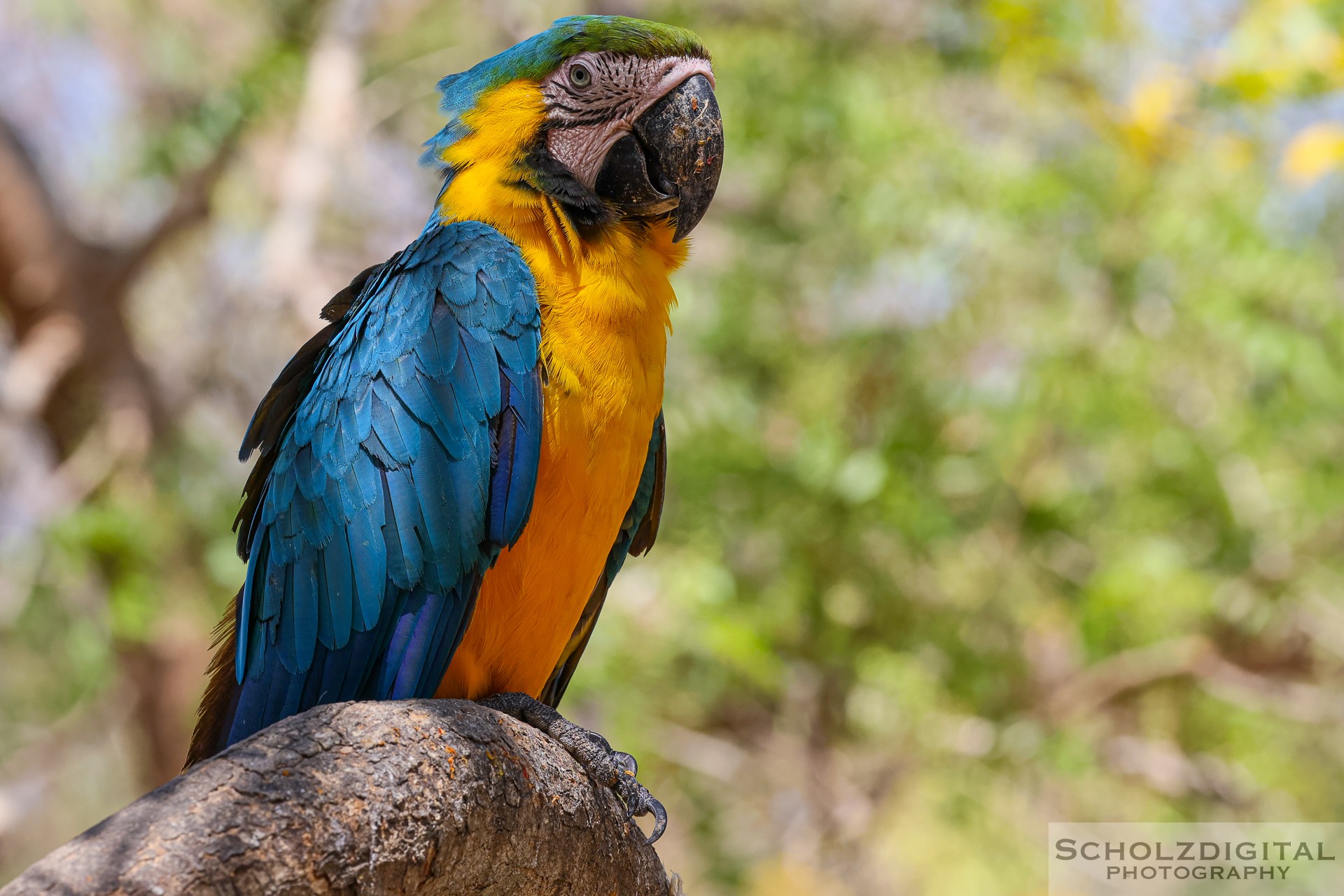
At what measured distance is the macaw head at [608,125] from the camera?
2066 millimetres

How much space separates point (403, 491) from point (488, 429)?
173mm

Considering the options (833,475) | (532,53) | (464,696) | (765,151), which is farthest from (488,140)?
(765,151)

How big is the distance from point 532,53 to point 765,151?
126 inches

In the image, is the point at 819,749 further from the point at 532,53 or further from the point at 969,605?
the point at 532,53

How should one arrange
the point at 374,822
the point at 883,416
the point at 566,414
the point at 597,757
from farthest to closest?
the point at 883,416
the point at 566,414
the point at 597,757
the point at 374,822

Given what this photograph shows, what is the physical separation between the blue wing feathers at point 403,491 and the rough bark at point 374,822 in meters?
0.32

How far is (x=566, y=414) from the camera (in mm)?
1847

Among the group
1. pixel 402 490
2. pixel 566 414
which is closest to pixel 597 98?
pixel 566 414

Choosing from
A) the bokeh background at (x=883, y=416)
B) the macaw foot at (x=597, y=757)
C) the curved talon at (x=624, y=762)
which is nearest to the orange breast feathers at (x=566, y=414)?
the macaw foot at (x=597, y=757)

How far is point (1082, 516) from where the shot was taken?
5.23m

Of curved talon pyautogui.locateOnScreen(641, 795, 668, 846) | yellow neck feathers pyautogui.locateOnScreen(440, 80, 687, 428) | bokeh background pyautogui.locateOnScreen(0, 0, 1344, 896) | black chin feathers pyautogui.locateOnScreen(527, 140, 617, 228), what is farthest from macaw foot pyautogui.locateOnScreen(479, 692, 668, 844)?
bokeh background pyautogui.locateOnScreen(0, 0, 1344, 896)

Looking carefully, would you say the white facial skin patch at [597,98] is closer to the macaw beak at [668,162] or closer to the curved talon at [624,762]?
the macaw beak at [668,162]

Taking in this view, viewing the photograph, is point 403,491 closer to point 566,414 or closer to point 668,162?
point 566,414

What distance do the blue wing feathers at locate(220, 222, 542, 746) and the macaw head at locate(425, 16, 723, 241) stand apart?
23 centimetres
